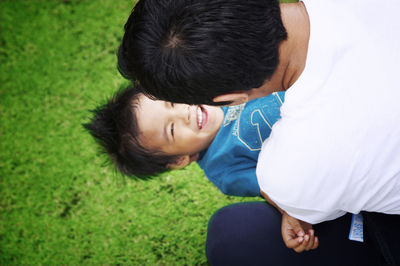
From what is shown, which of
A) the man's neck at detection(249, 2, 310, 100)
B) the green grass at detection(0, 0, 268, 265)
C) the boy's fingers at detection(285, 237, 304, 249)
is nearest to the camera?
the man's neck at detection(249, 2, 310, 100)

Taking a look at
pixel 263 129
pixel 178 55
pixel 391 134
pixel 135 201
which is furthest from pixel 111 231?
pixel 391 134

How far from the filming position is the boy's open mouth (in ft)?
4.94

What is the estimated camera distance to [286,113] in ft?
2.76

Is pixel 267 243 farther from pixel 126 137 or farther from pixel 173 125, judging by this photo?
pixel 126 137

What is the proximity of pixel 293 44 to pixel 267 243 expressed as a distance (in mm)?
708

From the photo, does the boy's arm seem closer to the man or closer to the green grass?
the man

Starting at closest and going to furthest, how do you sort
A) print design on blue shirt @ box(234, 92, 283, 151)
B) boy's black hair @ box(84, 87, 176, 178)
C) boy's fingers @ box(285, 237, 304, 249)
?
1. boy's fingers @ box(285, 237, 304, 249)
2. print design on blue shirt @ box(234, 92, 283, 151)
3. boy's black hair @ box(84, 87, 176, 178)

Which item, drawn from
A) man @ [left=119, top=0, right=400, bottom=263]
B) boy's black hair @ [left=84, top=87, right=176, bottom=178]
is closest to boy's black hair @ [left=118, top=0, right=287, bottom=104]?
man @ [left=119, top=0, right=400, bottom=263]

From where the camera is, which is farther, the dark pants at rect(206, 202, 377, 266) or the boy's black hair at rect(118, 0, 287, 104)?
the dark pants at rect(206, 202, 377, 266)

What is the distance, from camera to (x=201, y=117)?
5.02 feet

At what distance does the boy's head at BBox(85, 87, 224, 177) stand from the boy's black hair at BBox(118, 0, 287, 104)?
0.58 metres

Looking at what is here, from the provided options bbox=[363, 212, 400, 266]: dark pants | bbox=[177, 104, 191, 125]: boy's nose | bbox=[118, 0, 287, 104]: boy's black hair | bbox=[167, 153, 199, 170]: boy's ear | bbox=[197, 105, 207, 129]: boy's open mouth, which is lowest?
bbox=[167, 153, 199, 170]: boy's ear

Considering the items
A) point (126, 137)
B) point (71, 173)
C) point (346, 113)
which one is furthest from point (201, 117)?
point (71, 173)

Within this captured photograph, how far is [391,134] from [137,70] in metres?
0.64
